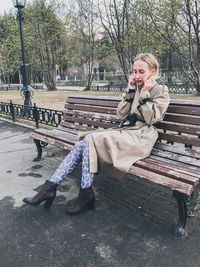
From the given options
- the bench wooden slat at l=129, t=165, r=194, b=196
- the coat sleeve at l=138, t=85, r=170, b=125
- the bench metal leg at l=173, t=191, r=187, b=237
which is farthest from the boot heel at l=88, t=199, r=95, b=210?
the coat sleeve at l=138, t=85, r=170, b=125

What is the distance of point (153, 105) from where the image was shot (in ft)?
11.6

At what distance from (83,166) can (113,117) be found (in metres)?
1.43

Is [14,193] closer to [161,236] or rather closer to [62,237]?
[62,237]

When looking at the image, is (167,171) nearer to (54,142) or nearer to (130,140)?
(130,140)

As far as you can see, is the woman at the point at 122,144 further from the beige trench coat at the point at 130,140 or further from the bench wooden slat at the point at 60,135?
the bench wooden slat at the point at 60,135

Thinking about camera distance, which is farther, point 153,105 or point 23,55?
point 23,55

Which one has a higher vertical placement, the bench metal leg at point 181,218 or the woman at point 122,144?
the woman at point 122,144

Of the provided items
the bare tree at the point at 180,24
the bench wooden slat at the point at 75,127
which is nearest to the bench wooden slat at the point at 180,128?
the bench wooden slat at the point at 75,127

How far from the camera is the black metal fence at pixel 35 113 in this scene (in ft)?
24.9

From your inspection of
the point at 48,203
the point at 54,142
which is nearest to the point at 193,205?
the point at 48,203

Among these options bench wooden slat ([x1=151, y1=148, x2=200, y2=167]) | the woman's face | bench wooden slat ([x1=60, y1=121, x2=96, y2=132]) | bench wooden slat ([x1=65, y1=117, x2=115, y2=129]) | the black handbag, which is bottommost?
bench wooden slat ([x1=151, y1=148, x2=200, y2=167])

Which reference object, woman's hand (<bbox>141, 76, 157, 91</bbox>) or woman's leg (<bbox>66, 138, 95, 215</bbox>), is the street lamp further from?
woman's leg (<bbox>66, 138, 95, 215</bbox>)

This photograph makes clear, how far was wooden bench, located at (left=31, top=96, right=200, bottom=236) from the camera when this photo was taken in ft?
Result: 9.68

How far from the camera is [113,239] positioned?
305 cm
